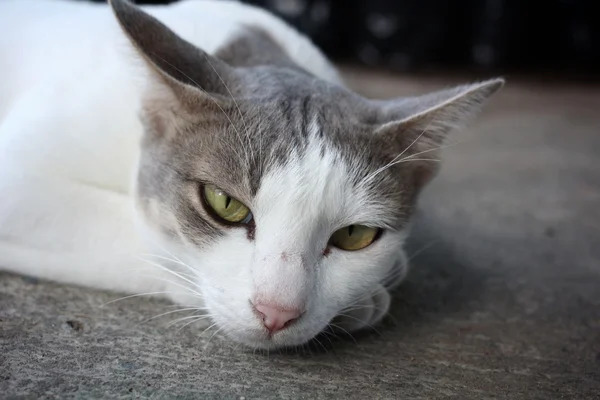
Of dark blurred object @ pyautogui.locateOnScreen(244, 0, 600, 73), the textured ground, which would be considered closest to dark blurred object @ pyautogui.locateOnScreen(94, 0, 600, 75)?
dark blurred object @ pyautogui.locateOnScreen(244, 0, 600, 73)

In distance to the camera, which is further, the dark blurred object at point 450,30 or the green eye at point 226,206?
the dark blurred object at point 450,30

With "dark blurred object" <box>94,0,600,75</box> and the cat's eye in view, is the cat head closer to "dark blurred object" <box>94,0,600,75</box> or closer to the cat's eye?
the cat's eye

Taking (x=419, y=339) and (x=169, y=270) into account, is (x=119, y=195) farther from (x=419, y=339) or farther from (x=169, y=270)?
(x=419, y=339)

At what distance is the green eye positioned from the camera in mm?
1506

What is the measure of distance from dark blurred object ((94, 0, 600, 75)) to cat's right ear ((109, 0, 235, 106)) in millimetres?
3498

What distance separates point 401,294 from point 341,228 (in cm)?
54

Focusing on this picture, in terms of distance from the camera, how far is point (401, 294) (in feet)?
6.59

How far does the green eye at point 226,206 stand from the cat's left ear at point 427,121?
40 cm

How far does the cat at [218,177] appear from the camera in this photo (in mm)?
1463

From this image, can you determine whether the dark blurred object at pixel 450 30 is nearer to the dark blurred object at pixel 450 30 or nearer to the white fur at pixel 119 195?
the dark blurred object at pixel 450 30

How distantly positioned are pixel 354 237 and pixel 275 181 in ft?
0.87

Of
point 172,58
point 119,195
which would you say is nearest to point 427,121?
point 172,58

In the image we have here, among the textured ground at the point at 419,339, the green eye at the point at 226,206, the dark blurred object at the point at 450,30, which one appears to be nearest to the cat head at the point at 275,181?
the green eye at the point at 226,206

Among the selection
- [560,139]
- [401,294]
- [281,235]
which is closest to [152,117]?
[281,235]
